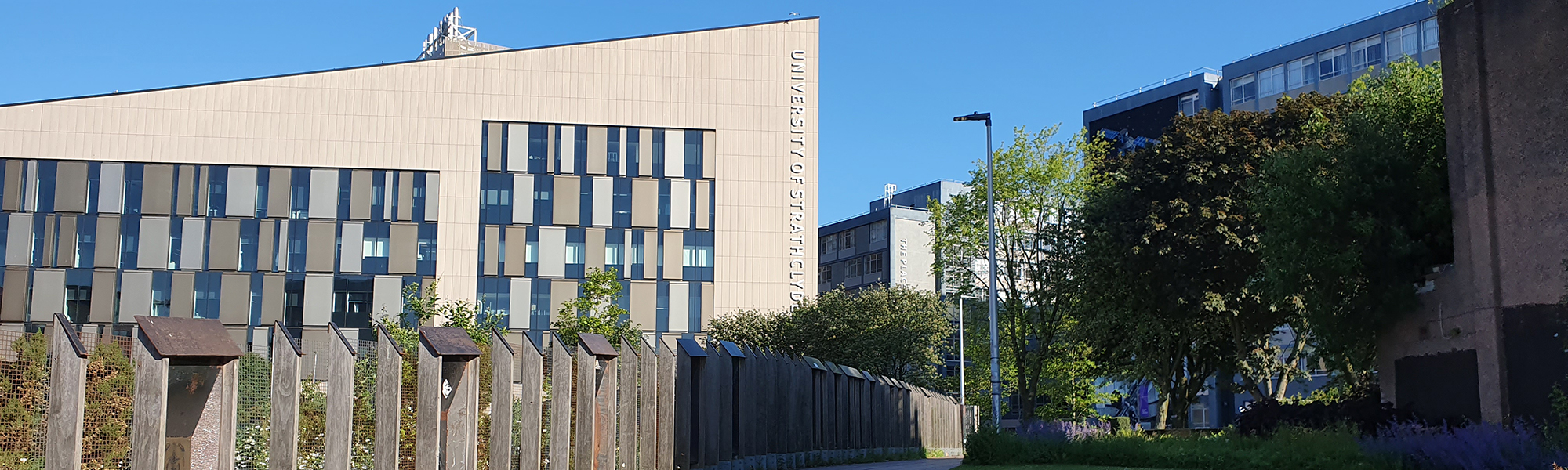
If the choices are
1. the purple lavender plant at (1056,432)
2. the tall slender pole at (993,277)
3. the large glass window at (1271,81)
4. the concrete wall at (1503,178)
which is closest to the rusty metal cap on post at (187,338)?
the purple lavender plant at (1056,432)

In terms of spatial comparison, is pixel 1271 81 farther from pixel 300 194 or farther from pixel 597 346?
pixel 597 346

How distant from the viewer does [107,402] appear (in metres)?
10.2

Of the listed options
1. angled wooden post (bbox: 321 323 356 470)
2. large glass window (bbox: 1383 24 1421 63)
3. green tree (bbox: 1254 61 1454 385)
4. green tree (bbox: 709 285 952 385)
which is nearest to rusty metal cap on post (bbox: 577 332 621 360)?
angled wooden post (bbox: 321 323 356 470)

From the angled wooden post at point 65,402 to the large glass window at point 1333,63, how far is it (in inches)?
2923

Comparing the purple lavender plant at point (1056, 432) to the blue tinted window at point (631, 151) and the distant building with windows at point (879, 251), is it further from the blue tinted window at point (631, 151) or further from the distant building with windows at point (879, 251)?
the distant building with windows at point (879, 251)

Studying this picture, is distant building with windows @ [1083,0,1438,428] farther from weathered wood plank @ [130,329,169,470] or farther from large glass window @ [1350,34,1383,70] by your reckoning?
weathered wood plank @ [130,329,169,470]

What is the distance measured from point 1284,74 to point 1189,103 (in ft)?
25.7

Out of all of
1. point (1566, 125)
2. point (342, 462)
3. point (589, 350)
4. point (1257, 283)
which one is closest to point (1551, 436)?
point (1566, 125)

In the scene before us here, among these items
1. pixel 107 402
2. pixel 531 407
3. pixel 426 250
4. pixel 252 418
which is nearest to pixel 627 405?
pixel 531 407

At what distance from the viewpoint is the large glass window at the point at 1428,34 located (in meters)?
67.2

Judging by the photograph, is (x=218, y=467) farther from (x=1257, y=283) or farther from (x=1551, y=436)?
(x=1257, y=283)

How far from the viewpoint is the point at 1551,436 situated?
20.2m

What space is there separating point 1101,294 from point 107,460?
29.0 meters

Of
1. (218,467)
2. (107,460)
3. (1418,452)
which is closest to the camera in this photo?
(218,467)
